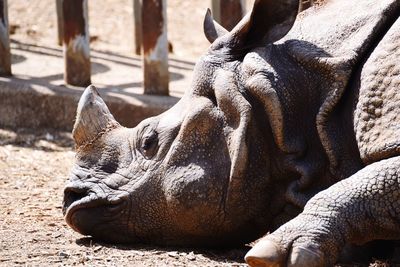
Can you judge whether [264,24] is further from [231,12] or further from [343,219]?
[231,12]

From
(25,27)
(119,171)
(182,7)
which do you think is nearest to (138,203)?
(119,171)

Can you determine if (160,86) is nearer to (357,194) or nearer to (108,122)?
(108,122)

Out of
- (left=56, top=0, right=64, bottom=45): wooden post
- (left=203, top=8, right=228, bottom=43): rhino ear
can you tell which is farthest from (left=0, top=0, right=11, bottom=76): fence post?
(left=203, top=8, right=228, bottom=43): rhino ear

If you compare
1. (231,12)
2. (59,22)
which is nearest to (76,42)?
(231,12)

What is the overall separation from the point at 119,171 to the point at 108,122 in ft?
0.91

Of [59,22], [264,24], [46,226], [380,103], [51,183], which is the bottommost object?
[51,183]

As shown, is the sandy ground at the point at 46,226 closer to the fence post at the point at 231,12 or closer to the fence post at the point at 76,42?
the fence post at the point at 76,42

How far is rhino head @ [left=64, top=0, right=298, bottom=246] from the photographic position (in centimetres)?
488

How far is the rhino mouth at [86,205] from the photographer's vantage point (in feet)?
16.7

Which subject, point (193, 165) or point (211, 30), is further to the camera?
point (211, 30)

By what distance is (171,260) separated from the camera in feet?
15.8

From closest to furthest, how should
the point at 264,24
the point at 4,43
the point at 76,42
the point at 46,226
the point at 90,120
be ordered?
the point at 264,24, the point at 90,120, the point at 46,226, the point at 76,42, the point at 4,43

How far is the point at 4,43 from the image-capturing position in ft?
29.1

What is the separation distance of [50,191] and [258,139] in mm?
2235
